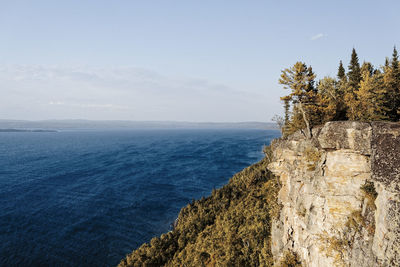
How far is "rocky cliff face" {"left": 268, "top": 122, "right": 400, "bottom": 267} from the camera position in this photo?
11273mm

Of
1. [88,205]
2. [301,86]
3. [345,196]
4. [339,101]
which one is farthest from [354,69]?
[88,205]

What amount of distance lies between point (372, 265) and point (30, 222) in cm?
5755

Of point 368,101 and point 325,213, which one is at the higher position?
point 368,101

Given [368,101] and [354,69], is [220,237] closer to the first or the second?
[368,101]

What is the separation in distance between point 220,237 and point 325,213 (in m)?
21.2

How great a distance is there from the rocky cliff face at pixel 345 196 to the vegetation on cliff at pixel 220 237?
6.04m

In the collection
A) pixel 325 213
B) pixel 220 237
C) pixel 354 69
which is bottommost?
pixel 220 237

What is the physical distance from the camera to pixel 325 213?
16.3m

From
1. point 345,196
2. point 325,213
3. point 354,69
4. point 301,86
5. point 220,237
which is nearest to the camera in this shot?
point 345,196

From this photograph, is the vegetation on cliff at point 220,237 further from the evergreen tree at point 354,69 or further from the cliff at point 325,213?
the evergreen tree at point 354,69

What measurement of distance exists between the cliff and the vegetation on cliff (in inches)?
6.2

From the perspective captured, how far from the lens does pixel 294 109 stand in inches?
1183

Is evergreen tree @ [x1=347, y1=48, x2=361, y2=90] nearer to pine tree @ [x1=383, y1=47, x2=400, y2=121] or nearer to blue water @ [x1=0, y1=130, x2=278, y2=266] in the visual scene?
pine tree @ [x1=383, y1=47, x2=400, y2=121]

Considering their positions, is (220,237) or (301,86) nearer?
(301,86)
